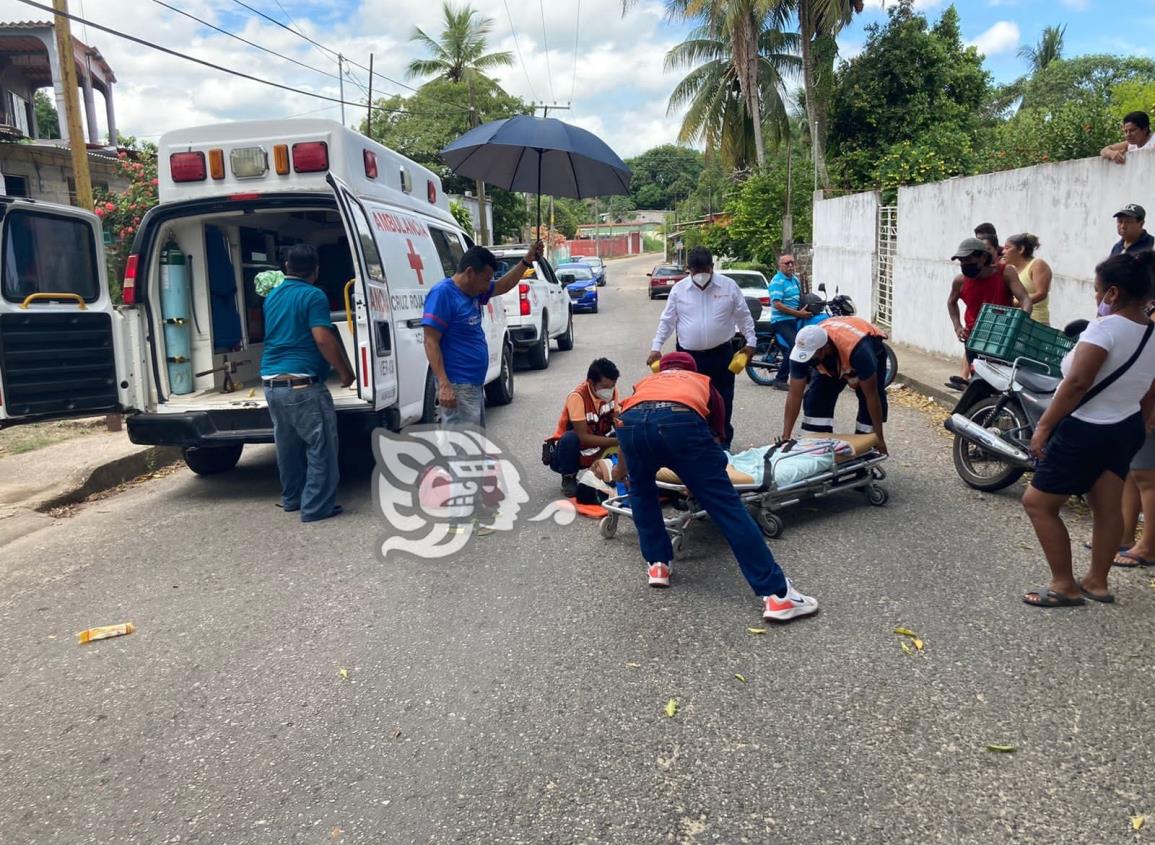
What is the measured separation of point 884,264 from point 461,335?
36.4 feet

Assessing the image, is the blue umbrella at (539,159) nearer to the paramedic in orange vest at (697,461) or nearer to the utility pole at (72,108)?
the paramedic in orange vest at (697,461)

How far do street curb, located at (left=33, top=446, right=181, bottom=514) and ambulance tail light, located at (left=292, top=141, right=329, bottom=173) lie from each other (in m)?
3.19

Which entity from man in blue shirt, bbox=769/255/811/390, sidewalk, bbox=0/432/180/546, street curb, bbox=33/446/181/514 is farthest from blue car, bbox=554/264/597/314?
street curb, bbox=33/446/181/514

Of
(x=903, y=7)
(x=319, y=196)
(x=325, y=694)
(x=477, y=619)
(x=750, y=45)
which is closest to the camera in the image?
(x=325, y=694)

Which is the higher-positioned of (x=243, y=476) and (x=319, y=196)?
(x=319, y=196)

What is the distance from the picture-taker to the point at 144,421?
6.33 meters

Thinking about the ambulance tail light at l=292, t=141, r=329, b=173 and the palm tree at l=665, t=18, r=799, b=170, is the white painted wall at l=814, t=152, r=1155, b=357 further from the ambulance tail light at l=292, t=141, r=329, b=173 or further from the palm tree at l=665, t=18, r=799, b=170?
the palm tree at l=665, t=18, r=799, b=170

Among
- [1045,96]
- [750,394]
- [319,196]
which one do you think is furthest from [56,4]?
A: [1045,96]

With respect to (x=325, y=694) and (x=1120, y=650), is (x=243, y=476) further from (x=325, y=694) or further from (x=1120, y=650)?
(x=1120, y=650)

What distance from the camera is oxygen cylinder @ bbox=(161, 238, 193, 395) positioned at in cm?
673

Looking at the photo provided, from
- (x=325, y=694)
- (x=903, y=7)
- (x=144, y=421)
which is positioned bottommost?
(x=325, y=694)

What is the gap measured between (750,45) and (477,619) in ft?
80.3

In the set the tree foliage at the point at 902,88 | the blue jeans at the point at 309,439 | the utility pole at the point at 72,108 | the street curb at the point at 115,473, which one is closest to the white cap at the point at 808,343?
the blue jeans at the point at 309,439

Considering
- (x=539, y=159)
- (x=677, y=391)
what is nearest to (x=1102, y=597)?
(x=677, y=391)
